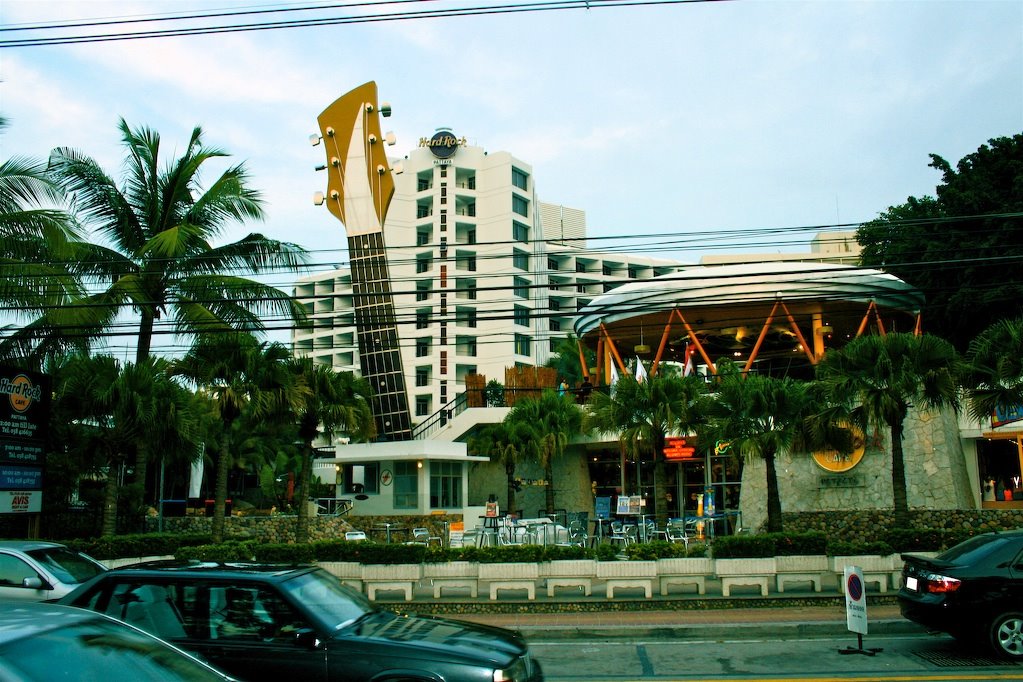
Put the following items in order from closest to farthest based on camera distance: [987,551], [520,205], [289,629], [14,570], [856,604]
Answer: [289,629]
[987,551]
[14,570]
[856,604]
[520,205]

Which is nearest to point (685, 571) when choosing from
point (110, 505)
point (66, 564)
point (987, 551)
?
point (987, 551)

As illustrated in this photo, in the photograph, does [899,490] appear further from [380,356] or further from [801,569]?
[380,356]

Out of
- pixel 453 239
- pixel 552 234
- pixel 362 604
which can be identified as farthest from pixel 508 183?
pixel 362 604

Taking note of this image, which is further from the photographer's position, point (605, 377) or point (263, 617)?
point (605, 377)

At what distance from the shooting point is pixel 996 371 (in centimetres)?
1831

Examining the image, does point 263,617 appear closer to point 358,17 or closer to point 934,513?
point 358,17

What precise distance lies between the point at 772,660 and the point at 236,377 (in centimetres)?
1714

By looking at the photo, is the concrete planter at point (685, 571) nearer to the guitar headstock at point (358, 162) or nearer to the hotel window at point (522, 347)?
the guitar headstock at point (358, 162)

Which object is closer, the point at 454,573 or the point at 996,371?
the point at 454,573

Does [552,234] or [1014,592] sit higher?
[552,234]

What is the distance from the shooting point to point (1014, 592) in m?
10.3

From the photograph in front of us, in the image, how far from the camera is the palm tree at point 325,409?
84.7 feet

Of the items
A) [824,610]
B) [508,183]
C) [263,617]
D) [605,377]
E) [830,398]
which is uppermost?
[508,183]

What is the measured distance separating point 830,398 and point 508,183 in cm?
5394
